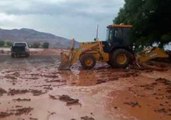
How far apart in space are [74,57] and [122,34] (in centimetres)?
368

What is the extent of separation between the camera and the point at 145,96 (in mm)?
17391

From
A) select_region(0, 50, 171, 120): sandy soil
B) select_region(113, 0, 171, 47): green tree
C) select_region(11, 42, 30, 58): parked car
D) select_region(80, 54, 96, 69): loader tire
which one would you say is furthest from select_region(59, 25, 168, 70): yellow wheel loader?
select_region(11, 42, 30, 58): parked car

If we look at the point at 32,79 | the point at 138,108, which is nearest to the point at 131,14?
the point at 32,79

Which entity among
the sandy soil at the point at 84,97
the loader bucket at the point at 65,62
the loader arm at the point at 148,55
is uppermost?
the loader arm at the point at 148,55

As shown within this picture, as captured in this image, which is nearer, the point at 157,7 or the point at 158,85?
the point at 158,85

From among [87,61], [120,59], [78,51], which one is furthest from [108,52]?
[78,51]

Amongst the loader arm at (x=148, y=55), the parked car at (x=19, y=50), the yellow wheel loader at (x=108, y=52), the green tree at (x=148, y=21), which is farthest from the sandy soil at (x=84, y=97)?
the parked car at (x=19, y=50)

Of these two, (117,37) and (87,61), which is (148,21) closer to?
(117,37)

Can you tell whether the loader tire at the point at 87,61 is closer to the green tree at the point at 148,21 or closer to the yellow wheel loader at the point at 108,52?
the yellow wheel loader at the point at 108,52

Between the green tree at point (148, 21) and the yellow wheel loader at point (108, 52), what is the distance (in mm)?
4762

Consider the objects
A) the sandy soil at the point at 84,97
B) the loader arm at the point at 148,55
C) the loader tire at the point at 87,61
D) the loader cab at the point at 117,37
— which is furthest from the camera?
the loader arm at the point at 148,55

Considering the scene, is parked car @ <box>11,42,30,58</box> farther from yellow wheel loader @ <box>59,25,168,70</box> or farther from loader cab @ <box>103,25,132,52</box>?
loader cab @ <box>103,25,132,52</box>

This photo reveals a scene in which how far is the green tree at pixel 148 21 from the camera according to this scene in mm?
35225

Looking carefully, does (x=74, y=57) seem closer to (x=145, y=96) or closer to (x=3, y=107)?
(x=145, y=96)
